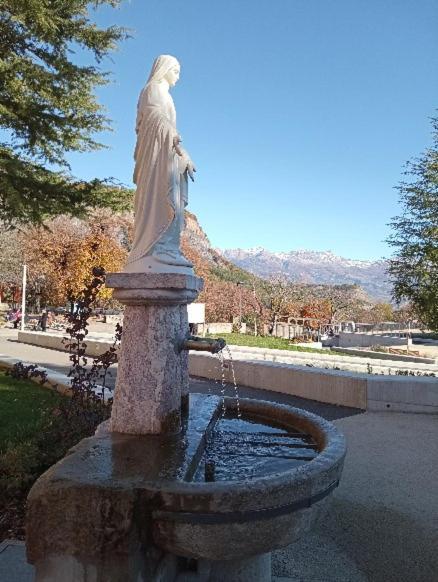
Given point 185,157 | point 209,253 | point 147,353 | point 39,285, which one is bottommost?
point 147,353

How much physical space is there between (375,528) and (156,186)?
3.59 metres

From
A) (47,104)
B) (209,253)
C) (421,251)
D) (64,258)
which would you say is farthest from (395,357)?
(209,253)

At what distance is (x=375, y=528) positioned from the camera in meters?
4.34

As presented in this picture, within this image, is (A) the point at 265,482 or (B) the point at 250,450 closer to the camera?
(A) the point at 265,482

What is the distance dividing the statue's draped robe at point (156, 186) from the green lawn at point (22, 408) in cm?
258

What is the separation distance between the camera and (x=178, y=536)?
8.09 ft

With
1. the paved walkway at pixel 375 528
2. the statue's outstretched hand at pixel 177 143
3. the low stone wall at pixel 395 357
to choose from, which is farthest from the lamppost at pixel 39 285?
the statue's outstretched hand at pixel 177 143

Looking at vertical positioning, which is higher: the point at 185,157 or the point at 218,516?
the point at 185,157

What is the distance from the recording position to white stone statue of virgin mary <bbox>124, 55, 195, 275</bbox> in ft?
13.1

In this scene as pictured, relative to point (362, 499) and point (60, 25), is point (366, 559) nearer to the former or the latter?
point (362, 499)

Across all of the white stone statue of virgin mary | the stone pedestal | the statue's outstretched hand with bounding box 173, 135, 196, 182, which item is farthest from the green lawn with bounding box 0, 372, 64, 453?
the statue's outstretched hand with bounding box 173, 135, 196, 182

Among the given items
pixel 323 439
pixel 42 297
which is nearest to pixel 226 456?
pixel 323 439

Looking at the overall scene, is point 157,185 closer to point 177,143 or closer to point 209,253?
point 177,143

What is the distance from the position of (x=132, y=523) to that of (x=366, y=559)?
237 centimetres
